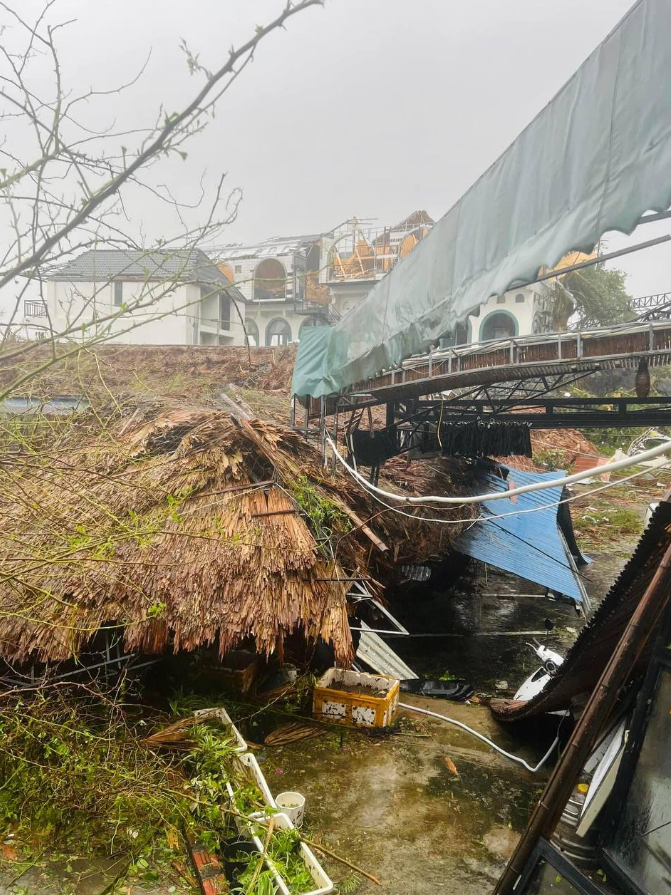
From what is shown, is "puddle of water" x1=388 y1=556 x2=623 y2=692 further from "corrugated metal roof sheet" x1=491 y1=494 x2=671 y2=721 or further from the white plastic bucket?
the white plastic bucket

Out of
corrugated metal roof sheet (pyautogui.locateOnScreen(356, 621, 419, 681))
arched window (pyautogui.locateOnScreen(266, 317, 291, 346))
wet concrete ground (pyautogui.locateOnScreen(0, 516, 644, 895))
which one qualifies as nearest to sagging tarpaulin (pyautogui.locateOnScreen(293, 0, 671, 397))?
wet concrete ground (pyautogui.locateOnScreen(0, 516, 644, 895))

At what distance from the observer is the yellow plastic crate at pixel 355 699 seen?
650cm

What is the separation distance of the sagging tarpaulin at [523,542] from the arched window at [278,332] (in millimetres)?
23235

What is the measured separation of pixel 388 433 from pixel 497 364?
11.6ft

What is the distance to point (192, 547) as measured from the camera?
20.1ft

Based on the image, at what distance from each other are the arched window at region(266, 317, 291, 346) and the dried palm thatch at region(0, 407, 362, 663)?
27.2 m

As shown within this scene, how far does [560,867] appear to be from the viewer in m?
2.93

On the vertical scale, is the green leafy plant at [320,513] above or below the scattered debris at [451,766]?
above

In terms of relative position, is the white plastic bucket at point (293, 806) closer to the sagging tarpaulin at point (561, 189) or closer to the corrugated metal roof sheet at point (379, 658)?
the corrugated metal roof sheet at point (379, 658)

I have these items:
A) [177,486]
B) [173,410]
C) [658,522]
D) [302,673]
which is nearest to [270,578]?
[177,486]

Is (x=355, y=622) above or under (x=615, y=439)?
under

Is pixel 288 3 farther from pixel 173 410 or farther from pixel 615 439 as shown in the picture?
pixel 615 439

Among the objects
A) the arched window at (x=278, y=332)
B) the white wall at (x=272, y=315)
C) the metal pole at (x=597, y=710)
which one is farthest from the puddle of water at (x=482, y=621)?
the arched window at (x=278, y=332)

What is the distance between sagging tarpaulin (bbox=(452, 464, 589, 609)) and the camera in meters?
9.46
